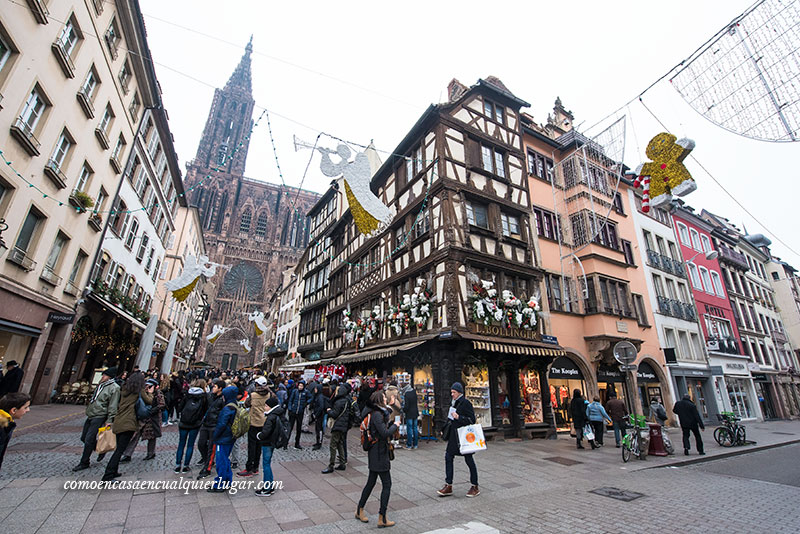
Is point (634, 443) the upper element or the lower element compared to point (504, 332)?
lower

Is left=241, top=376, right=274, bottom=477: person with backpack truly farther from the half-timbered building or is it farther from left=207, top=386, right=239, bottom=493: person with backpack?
the half-timbered building

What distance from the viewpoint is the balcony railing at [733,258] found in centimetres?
2707

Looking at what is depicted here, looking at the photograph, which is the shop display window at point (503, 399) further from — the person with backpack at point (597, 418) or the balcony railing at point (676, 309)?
the balcony railing at point (676, 309)

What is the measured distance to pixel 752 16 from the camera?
588 centimetres

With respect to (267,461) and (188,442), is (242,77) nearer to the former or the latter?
(188,442)

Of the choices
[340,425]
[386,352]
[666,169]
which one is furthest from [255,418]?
[666,169]

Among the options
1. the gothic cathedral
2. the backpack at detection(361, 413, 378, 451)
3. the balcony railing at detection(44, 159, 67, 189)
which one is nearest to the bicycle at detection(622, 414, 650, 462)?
the backpack at detection(361, 413, 378, 451)

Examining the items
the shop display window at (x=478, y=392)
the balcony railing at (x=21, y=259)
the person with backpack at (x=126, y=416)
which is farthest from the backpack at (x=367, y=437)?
the balcony railing at (x=21, y=259)

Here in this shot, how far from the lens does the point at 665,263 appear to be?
854 inches

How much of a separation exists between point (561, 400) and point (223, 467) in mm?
14127

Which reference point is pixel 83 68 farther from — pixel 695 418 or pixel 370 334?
pixel 695 418

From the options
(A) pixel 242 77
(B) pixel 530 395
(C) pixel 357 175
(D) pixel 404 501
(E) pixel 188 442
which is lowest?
(D) pixel 404 501

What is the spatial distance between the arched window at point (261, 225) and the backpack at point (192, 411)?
232 ft

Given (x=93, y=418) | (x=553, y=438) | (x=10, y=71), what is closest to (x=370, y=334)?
(x=553, y=438)
